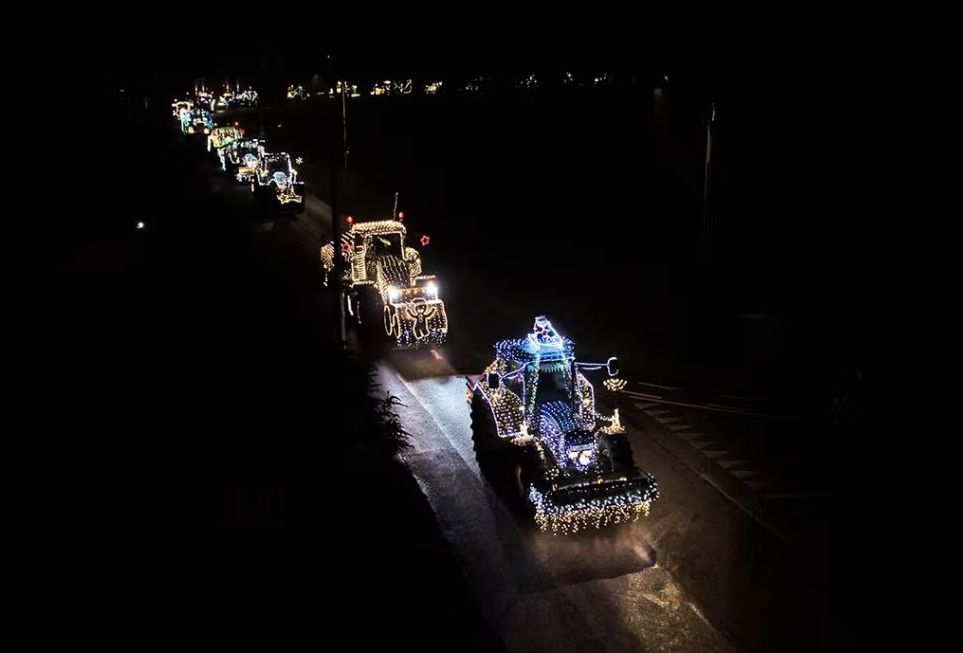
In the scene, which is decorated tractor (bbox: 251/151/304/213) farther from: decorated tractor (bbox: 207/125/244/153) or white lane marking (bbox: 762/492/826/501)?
white lane marking (bbox: 762/492/826/501)

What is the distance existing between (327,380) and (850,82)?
25492mm

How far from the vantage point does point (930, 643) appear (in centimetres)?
930

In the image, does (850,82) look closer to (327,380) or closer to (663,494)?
(663,494)

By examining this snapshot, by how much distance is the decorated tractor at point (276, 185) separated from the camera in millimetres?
34031

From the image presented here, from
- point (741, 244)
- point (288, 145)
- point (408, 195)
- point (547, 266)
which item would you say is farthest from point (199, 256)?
point (288, 145)

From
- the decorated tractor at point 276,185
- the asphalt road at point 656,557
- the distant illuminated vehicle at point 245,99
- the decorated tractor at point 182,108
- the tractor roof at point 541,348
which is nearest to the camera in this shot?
the asphalt road at point 656,557

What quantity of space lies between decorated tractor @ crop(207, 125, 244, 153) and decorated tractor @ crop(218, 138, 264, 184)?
1.65 metres

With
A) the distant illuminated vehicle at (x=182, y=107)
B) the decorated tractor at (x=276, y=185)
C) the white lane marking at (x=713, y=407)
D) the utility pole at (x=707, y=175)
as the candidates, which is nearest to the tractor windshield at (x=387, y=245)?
the white lane marking at (x=713, y=407)

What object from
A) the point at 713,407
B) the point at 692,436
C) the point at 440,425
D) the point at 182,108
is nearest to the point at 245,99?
the point at 182,108

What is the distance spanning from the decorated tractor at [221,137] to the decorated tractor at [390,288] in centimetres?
2526

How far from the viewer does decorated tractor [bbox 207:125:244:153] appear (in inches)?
1734

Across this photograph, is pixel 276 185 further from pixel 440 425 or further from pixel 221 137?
pixel 440 425

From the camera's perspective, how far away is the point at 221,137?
45406 mm

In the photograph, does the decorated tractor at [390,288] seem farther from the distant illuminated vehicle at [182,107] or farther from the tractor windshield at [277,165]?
the distant illuminated vehicle at [182,107]
